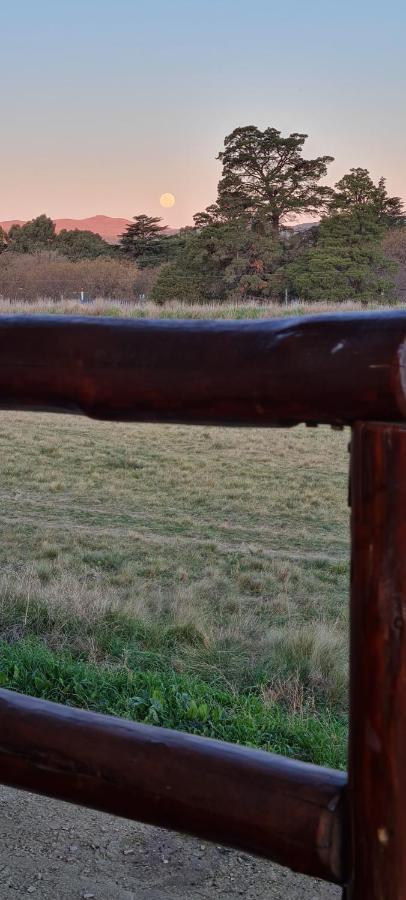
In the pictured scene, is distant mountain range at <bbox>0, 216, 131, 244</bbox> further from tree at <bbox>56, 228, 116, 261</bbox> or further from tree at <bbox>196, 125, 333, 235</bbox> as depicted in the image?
tree at <bbox>196, 125, 333, 235</bbox>

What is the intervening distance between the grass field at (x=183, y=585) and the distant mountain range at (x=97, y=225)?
2130 cm

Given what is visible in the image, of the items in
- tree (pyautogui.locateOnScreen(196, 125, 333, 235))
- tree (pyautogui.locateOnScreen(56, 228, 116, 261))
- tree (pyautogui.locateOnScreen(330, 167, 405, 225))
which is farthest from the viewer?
tree (pyautogui.locateOnScreen(56, 228, 116, 261))

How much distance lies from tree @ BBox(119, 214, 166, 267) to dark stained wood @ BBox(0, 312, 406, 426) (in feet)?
99.6

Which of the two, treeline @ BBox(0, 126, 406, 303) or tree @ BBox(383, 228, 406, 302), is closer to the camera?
treeline @ BBox(0, 126, 406, 303)

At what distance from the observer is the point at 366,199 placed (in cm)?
2733

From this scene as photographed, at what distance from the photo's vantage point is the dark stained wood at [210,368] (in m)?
0.83

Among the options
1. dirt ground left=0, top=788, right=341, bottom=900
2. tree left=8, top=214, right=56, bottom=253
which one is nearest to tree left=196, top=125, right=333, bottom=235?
tree left=8, top=214, right=56, bottom=253

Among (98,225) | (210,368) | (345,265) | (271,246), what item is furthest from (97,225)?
(210,368)

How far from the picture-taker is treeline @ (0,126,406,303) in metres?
25.0

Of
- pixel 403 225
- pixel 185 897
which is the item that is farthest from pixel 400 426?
pixel 403 225

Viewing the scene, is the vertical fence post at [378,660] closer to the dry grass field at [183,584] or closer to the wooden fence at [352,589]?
the wooden fence at [352,589]

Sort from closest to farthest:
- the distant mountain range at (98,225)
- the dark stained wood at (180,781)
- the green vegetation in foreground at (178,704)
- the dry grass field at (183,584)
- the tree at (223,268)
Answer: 1. the dark stained wood at (180,781)
2. the green vegetation in foreground at (178,704)
3. the dry grass field at (183,584)
4. the tree at (223,268)
5. the distant mountain range at (98,225)

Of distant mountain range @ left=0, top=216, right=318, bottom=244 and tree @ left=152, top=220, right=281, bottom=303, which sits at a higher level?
distant mountain range @ left=0, top=216, right=318, bottom=244

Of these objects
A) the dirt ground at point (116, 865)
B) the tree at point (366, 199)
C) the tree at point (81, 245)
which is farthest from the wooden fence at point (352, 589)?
the tree at point (81, 245)
